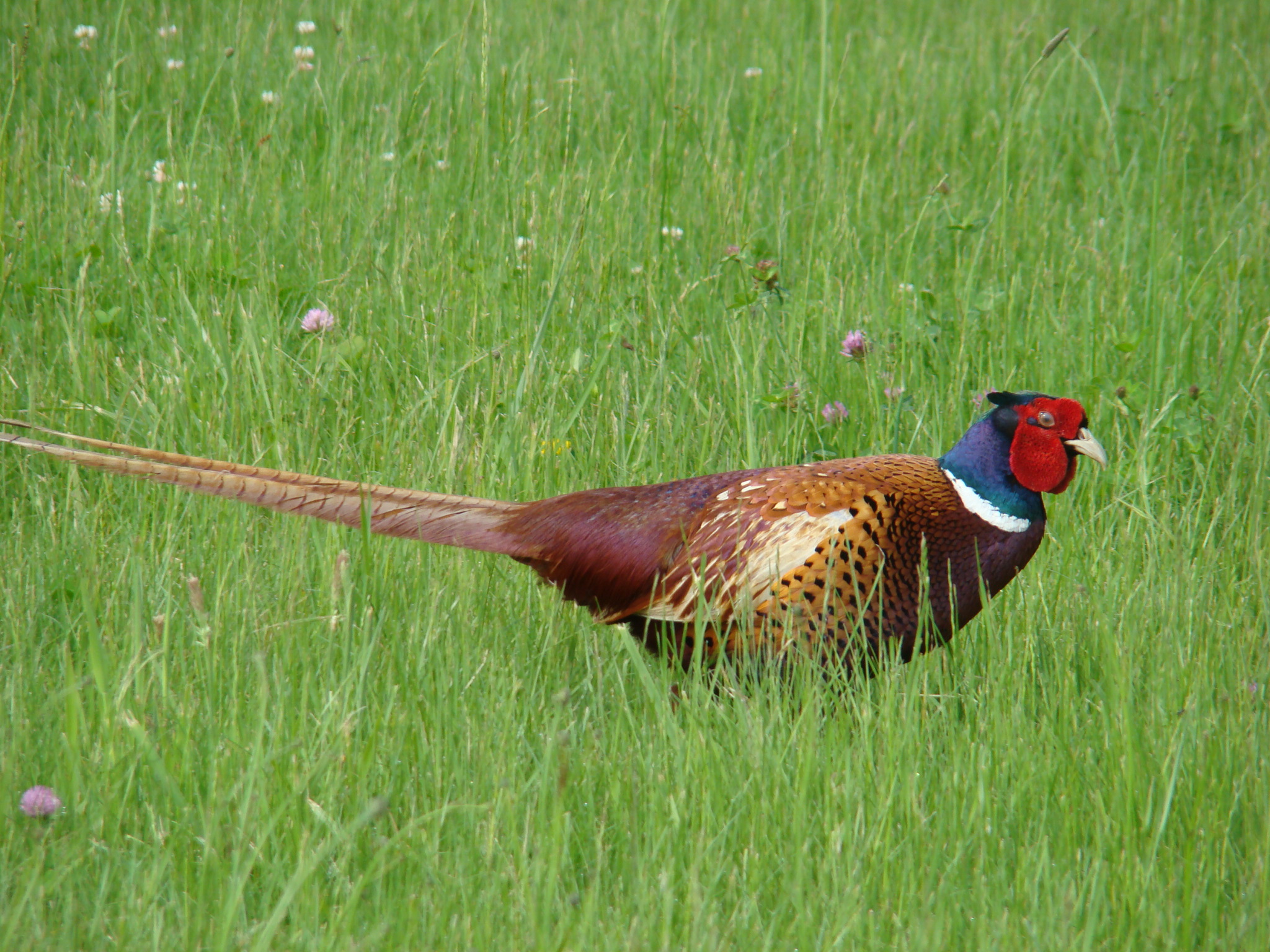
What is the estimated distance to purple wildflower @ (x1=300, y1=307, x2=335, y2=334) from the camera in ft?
11.7

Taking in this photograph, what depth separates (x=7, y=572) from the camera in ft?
8.56

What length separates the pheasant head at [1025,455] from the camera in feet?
8.66

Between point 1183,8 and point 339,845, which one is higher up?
point 1183,8

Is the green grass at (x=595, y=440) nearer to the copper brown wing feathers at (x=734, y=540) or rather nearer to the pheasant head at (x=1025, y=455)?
the copper brown wing feathers at (x=734, y=540)

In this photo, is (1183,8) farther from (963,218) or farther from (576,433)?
(576,433)

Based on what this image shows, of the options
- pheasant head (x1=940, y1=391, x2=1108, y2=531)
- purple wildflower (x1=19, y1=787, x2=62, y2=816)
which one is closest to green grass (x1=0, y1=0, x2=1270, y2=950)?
purple wildflower (x1=19, y1=787, x2=62, y2=816)

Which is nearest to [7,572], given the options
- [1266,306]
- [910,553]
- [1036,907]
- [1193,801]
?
[910,553]

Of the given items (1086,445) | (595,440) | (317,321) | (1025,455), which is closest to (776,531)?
(1025,455)

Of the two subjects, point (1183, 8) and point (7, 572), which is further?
point (1183, 8)

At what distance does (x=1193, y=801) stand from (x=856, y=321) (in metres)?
2.07

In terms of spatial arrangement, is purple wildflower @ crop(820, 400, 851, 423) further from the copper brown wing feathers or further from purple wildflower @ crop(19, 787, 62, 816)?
purple wildflower @ crop(19, 787, 62, 816)

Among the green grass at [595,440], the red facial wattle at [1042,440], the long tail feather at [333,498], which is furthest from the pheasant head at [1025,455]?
the long tail feather at [333,498]

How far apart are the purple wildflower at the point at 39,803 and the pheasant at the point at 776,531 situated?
2.49 ft

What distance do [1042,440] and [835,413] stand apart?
855mm
